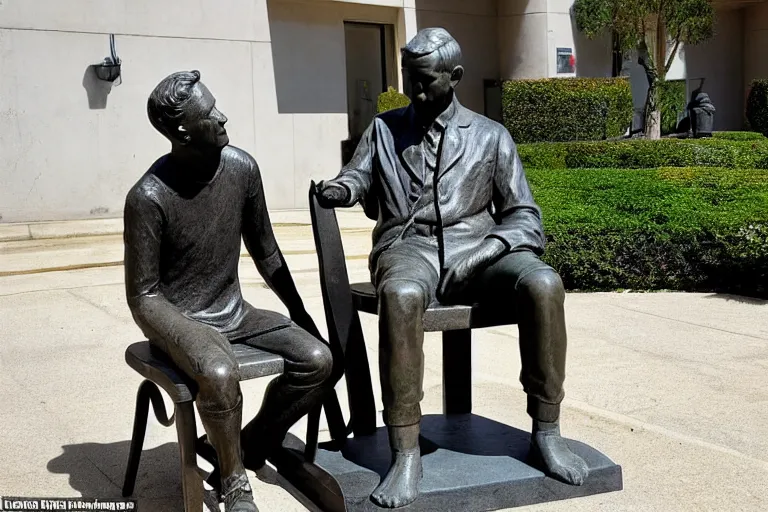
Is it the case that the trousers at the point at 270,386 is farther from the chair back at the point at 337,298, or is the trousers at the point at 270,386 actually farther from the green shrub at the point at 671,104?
the green shrub at the point at 671,104

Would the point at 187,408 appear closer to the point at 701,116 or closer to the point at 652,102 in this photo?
the point at 701,116

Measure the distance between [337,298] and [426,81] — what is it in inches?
34.2

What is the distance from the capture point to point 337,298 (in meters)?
3.80

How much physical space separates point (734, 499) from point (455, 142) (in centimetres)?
178

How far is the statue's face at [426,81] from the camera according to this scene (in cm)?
374

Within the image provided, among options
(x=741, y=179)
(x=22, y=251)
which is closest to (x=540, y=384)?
(x=741, y=179)

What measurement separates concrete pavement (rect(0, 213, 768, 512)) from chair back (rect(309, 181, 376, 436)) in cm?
60

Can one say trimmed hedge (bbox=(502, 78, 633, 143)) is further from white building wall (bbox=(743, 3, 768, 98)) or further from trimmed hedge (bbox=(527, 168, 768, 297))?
white building wall (bbox=(743, 3, 768, 98))

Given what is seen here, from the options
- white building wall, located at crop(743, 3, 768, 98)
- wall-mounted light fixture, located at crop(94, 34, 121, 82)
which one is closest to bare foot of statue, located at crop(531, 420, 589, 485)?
wall-mounted light fixture, located at crop(94, 34, 121, 82)

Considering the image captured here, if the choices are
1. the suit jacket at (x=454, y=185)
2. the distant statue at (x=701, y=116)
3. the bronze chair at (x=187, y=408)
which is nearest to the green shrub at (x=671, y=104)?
the distant statue at (x=701, y=116)

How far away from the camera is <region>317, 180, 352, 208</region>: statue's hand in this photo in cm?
375

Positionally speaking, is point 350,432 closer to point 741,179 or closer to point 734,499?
point 734,499

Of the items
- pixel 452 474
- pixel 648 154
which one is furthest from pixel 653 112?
pixel 452 474

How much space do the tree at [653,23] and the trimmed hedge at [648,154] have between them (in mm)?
2714
